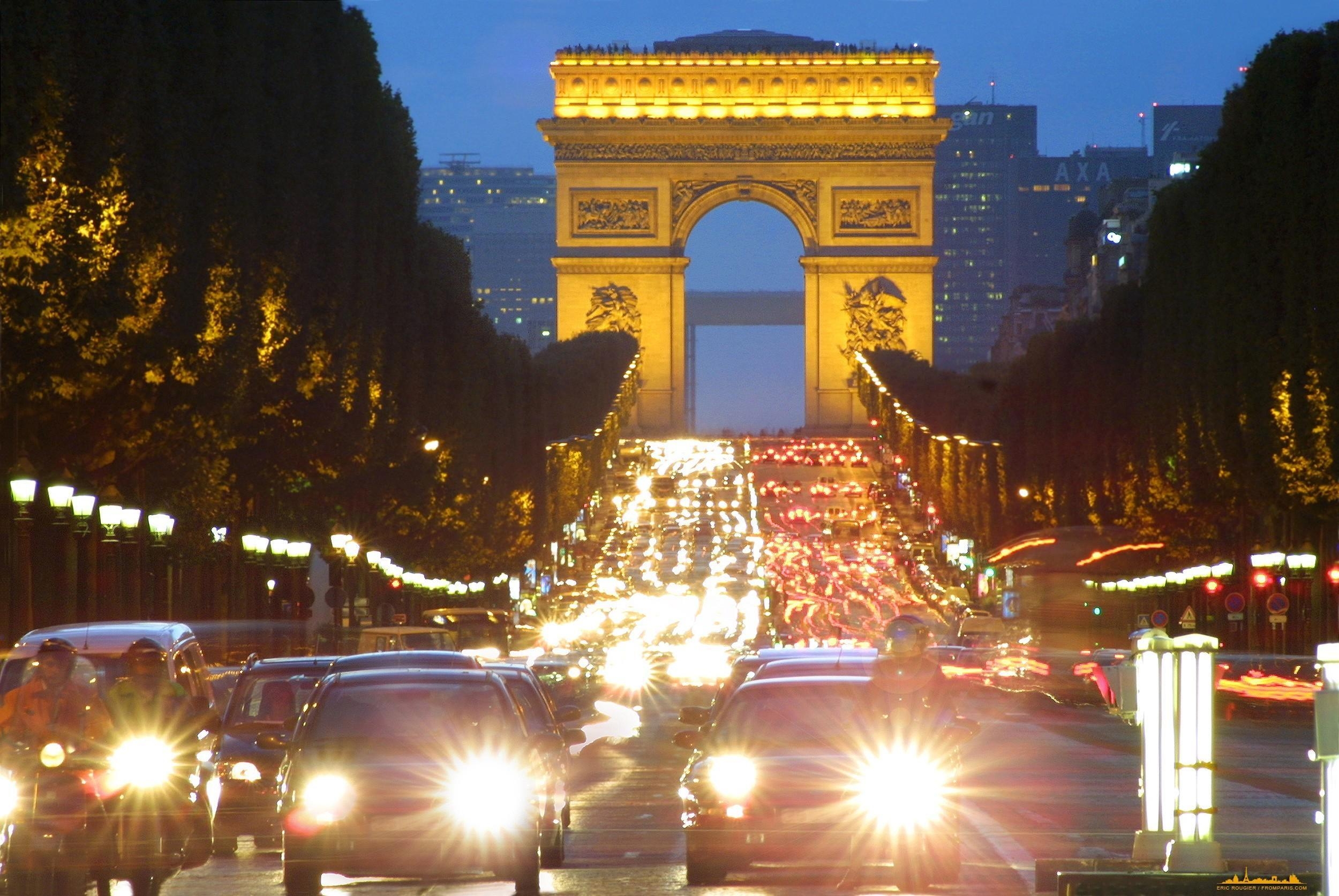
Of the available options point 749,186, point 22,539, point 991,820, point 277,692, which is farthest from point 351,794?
point 749,186

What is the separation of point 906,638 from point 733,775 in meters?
1.34

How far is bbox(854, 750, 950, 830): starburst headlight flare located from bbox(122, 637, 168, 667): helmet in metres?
4.58

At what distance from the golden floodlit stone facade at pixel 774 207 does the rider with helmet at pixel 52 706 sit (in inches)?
4865

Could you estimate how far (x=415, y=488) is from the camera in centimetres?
5200

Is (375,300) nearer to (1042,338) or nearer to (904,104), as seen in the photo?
(1042,338)

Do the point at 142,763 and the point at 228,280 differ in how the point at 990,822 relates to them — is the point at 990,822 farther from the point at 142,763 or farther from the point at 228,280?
the point at 228,280

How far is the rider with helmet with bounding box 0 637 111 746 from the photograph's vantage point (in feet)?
43.2

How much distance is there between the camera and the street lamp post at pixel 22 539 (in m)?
29.4

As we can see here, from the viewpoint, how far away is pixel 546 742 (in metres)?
14.6

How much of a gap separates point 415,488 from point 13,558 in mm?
20849

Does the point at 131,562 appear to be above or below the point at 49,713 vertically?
above

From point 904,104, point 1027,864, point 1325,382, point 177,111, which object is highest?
point 904,104

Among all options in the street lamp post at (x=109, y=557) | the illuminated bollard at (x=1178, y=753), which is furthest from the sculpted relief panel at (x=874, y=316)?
the illuminated bollard at (x=1178, y=753)

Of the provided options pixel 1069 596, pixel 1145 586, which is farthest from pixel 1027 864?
pixel 1145 586
